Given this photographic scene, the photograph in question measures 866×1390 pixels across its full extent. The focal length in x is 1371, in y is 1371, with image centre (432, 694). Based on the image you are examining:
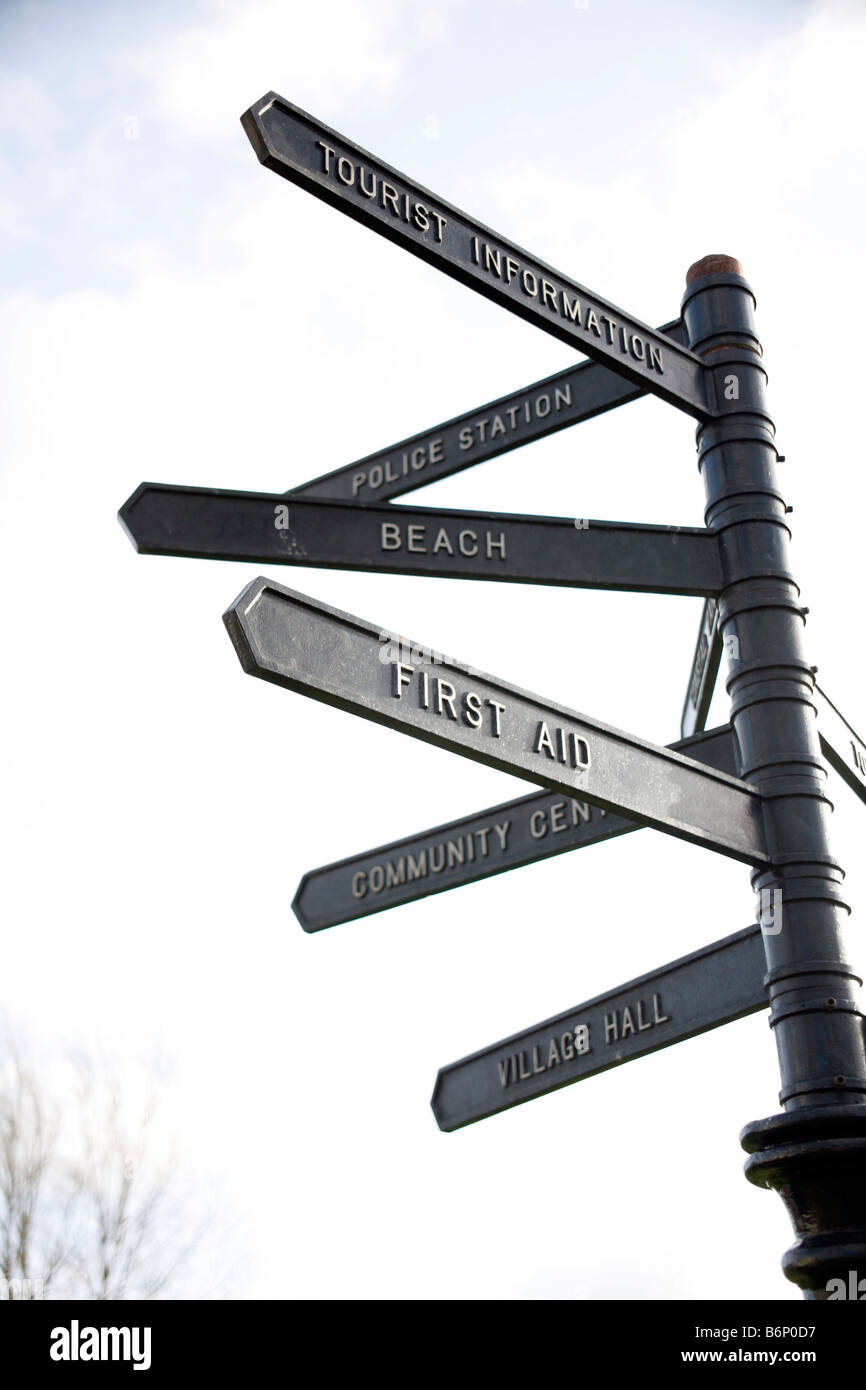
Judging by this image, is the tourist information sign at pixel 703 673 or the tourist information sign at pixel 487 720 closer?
the tourist information sign at pixel 487 720

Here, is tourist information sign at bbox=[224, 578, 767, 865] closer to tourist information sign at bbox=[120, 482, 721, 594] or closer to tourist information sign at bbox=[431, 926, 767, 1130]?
tourist information sign at bbox=[431, 926, 767, 1130]

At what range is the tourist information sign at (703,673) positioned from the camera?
4.85 meters

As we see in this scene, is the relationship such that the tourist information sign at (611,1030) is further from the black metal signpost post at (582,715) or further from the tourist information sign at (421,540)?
the tourist information sign at (421,540)

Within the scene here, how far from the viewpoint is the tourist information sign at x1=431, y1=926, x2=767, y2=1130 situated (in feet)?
13.8

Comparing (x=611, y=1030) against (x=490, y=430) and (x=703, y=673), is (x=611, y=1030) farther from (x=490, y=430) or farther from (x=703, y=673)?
(x=490, y=430)

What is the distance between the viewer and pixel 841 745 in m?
4.75

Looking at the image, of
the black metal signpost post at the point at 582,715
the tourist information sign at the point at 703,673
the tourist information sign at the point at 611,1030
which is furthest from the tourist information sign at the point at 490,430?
the tourist information sign at the point at 611,1030

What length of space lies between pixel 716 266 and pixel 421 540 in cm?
178

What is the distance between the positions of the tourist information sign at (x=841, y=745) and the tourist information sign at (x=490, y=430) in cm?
128

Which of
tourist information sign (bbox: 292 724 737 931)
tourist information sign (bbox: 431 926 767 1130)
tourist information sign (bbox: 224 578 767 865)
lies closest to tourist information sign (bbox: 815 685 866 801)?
tourist information sign (bbox: 292 724 737 931)

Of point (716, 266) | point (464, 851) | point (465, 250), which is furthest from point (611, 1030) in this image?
point (716, 266)
